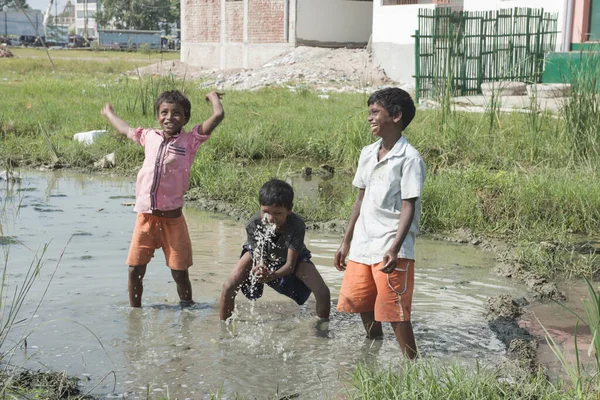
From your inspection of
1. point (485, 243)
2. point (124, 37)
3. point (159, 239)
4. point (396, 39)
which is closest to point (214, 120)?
point (159, 239)

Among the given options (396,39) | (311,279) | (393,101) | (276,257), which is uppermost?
(396,39)

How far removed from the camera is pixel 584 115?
8.16 metres

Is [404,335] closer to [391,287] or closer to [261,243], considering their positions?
[391,287]

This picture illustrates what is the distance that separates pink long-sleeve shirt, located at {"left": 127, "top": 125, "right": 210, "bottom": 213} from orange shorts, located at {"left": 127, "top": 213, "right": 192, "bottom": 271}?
0.32 ft

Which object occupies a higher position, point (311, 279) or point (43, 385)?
point (311, 279)

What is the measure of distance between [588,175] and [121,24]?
76.6m

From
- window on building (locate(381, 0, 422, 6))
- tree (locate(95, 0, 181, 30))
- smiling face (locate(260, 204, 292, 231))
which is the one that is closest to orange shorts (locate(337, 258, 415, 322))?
smiling face (locate(260, 204, 292, 231))

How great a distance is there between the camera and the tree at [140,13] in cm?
7694

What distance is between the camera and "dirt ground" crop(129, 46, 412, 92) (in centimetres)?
2125

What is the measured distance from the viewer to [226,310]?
482 centimetres

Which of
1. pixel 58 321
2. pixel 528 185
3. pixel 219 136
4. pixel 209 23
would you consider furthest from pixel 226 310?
pixel 209 23

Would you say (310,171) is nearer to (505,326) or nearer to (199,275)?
(199,275)

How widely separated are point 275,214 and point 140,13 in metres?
76.9

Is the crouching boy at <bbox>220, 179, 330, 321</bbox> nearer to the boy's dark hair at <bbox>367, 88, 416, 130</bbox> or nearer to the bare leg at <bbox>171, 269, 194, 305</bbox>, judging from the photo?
the bare leg at <bbox>171, 269, 194, 305</bbox>
